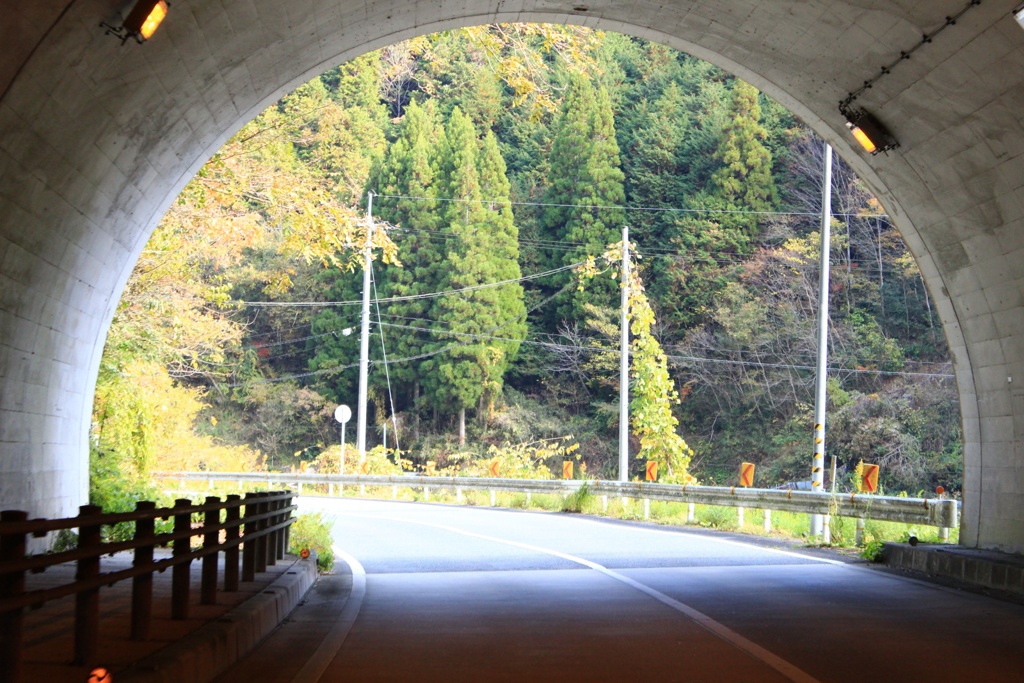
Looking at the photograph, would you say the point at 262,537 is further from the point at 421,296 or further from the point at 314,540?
the point at 421,296

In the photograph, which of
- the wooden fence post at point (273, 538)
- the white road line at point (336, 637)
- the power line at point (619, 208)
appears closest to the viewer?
the white road line at point (336, 637)

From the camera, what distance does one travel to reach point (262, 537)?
36.1ft

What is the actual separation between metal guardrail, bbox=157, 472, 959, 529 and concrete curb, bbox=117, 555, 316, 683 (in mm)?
10021

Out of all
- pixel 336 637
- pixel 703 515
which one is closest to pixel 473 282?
pixel 703 515

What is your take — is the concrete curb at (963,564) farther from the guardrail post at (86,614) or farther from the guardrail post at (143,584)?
the guardrail post at (86,614)

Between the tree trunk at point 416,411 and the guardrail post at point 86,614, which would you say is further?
the tree trunk at point 416,411

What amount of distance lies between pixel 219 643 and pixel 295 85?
8428mm

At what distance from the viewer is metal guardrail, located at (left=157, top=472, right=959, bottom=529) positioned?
16891 mm

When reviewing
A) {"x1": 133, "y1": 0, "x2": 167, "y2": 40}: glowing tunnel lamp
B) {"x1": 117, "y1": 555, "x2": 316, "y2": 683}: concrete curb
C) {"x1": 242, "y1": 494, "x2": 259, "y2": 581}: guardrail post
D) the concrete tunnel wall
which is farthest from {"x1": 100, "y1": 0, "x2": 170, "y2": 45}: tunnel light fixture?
{"x1": 117, "y1": 555, "x2": 316, "y2": 683}: concrete curb

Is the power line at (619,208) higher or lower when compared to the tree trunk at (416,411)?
higher

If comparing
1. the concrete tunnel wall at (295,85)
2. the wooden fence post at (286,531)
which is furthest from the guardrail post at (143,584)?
the wooden fence post at (286,531)

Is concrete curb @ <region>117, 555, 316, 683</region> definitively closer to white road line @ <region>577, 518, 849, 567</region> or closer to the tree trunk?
white road line @ <region>577, 518, 849, 567</region>

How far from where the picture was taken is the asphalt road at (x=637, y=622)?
24.6 feet

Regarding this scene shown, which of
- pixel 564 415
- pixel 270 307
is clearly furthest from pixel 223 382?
pixel 564 415
